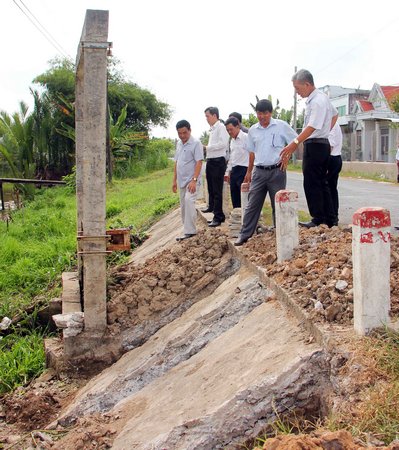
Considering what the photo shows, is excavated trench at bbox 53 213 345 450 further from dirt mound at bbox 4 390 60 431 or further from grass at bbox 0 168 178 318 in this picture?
grass at bbox 0 168 178 318

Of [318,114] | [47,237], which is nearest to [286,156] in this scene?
[318,114]

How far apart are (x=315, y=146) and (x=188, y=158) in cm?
227

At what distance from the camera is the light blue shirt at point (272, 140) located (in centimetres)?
616

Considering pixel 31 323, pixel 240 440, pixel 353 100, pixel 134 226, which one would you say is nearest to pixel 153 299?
pixel 31 323

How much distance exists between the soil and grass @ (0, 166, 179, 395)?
0.59 m

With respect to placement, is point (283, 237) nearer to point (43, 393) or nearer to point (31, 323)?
point (43, 393)

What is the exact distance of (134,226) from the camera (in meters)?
13.2

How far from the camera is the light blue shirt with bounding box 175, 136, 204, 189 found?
761 cm

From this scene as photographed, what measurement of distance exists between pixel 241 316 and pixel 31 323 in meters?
3.73

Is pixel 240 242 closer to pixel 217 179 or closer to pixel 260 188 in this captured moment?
pixel 260 188

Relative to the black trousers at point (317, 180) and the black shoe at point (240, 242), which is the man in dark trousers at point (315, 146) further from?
the black shoe at point (240, 242)

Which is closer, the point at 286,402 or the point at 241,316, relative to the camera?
the point at 286,402

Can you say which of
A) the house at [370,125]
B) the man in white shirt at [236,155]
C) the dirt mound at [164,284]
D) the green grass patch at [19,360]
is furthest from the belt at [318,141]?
the house at [370,125]

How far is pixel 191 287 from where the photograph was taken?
6.46 metres
